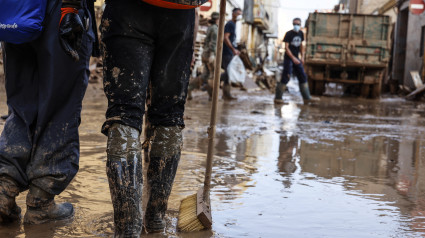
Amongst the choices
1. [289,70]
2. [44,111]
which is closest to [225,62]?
[289,70]

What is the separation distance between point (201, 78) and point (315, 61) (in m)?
4.95

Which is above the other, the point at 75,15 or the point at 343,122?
the point at 75,15

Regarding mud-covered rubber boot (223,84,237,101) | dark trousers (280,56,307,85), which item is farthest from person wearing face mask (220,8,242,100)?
dark trousers (280,56,307,85)

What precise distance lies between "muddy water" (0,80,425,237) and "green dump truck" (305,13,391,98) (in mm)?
9315

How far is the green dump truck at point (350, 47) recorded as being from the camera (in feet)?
51.6

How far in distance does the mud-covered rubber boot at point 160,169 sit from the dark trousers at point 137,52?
19 centimetres

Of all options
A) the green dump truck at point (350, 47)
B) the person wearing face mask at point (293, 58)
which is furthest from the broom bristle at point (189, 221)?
the green dump truck at point (350, 47)

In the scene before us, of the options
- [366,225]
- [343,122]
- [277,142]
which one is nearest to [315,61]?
[343,122]

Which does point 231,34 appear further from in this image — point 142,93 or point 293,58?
point 142,93

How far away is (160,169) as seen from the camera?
2383mm

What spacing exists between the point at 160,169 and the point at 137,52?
532 mm

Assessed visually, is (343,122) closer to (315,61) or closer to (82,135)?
(82,135)

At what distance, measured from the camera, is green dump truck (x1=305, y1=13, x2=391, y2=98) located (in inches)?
619

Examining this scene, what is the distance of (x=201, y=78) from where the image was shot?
40.4ft
